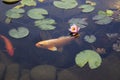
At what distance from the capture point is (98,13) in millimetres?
3285

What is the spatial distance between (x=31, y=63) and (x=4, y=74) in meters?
0.31

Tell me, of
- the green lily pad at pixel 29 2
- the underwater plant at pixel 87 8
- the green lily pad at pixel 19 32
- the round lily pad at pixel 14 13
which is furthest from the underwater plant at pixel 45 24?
the underwater plant at pixel 87 8

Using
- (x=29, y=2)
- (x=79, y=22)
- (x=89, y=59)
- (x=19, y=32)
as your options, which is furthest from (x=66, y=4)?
(x=89, y=59)

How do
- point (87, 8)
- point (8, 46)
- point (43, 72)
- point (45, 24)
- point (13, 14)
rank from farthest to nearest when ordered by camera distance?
point (87, 8) < point (13, 14) < point (45, 24) < point (8, 46) < point (43, 72)

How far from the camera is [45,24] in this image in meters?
3.02

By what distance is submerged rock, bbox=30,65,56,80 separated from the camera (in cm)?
248

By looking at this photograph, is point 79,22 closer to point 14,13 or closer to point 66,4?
point 66,4

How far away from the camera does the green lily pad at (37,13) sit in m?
3.15

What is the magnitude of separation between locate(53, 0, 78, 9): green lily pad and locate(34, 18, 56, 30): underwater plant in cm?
34

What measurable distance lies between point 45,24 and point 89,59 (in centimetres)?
76

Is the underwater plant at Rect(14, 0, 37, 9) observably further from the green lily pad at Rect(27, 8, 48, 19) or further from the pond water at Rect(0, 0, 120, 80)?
the green lily pad at Rect(27, 8, 48, 19)

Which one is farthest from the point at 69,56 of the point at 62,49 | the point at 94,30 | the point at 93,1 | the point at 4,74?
the point at 93,1

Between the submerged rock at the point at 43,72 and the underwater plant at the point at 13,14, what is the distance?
0.86 metres

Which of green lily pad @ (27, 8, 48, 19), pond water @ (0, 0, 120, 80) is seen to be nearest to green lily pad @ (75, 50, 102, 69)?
pond water @ (0, 0, 120, 80)
